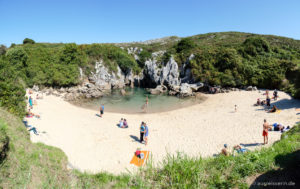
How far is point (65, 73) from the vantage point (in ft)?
111

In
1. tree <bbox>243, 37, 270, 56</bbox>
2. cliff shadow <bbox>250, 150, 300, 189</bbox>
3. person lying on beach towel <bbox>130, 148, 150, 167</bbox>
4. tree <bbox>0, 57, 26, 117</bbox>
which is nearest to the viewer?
cliff shadow <bbox>250, 150, 300, 189</bbox>

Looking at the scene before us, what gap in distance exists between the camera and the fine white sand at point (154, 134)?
9.34m

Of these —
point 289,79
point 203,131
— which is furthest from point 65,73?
Answer: point 289,79

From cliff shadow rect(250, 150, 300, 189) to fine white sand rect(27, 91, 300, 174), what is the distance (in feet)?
15.0

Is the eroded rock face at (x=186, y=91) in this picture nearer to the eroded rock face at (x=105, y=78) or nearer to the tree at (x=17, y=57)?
the eroded rock face at (x=105, y=78)

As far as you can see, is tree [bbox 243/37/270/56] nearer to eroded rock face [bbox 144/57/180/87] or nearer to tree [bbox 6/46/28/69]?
eroded rock face [bbox 144/57/180/87]

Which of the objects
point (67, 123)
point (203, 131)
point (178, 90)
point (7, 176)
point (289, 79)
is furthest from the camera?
point (178, 90)

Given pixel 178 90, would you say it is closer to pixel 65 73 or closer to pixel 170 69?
pixel 170 69

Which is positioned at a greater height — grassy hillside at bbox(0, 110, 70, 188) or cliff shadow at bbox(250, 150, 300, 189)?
cliff shadow at bbox(250, 150, 300, 189)

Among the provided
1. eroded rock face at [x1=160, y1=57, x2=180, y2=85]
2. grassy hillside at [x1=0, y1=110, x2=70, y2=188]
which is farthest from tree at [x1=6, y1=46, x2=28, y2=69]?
grassy hillside at [x1=0, y1=110, x2=70, y2=188]

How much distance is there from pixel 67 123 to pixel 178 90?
22.7m

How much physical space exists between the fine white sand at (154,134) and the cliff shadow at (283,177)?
456cm

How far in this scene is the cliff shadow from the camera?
2.53 m

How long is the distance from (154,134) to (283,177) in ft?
35.8
